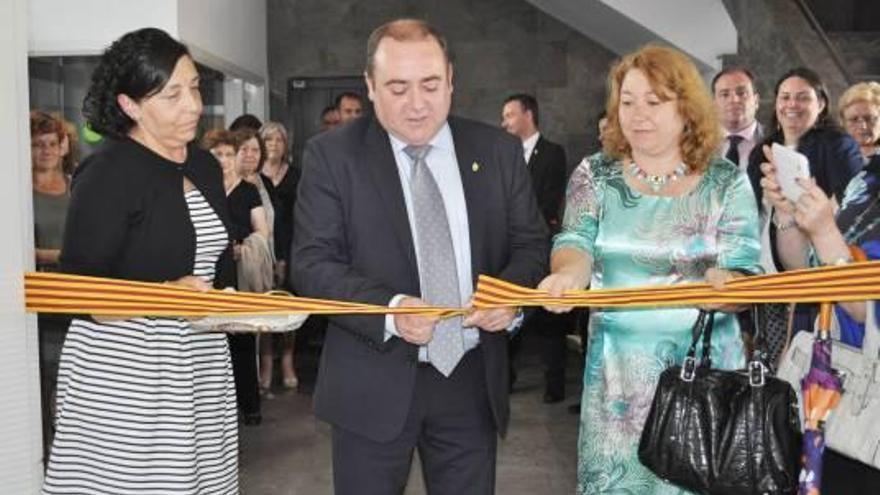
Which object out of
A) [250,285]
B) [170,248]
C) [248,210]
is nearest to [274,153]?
[248,210]

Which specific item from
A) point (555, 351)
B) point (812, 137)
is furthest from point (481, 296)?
point (555, 351)

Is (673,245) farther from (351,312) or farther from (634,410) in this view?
(351,312)

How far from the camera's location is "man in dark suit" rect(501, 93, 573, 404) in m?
6.45

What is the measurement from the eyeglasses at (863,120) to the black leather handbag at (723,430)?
11.2 ft

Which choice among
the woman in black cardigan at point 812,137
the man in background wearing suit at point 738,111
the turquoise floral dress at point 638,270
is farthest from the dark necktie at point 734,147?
the turquoise floral dress at point 638,270

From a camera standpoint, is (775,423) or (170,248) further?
(170,248)

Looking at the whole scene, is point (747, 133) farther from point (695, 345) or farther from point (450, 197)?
point (450, 197)

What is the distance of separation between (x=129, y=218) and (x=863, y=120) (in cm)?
435

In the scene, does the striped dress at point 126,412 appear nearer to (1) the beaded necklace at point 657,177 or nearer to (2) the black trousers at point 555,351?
(1) the beaded necklace at point 657,177

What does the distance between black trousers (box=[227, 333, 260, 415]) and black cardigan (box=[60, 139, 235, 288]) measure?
3.01 meters

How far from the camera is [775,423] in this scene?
2232 mm

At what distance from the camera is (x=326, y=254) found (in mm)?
2365

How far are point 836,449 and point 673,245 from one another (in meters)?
0.66

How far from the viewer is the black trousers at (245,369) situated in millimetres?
5559
